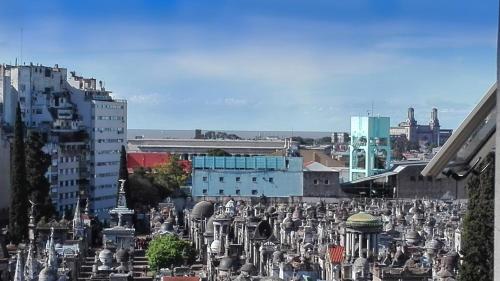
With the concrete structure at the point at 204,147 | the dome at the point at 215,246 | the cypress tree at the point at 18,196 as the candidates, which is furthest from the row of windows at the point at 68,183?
the concrete structure at the point at 204,147

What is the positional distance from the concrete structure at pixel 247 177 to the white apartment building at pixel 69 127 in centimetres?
712

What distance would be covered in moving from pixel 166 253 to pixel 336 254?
878 centimetres

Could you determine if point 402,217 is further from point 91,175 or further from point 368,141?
point 368,141

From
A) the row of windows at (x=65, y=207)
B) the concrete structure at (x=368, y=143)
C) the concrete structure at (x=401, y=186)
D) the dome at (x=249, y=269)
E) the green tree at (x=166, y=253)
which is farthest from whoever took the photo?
the concrete structure at (x=368, y=143)

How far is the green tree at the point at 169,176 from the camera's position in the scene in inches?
3133

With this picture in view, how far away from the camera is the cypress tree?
45656 millimetres

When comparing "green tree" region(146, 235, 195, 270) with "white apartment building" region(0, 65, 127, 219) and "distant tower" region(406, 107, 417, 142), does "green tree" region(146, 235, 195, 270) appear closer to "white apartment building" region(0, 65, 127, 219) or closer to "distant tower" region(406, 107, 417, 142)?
"white apartment building" region(0, 65, 127, 219)

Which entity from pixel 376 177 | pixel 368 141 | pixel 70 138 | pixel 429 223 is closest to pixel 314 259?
pixel 429 223

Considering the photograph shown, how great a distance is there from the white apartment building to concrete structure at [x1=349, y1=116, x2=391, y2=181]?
2546 centimetres

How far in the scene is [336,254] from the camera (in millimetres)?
35125

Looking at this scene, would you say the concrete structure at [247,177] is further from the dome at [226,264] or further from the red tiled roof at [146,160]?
the dome at [226,264]

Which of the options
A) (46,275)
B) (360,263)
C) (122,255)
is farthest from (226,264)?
(46,275)

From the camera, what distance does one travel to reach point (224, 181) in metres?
74.2

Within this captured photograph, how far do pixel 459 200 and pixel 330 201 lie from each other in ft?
33.2
